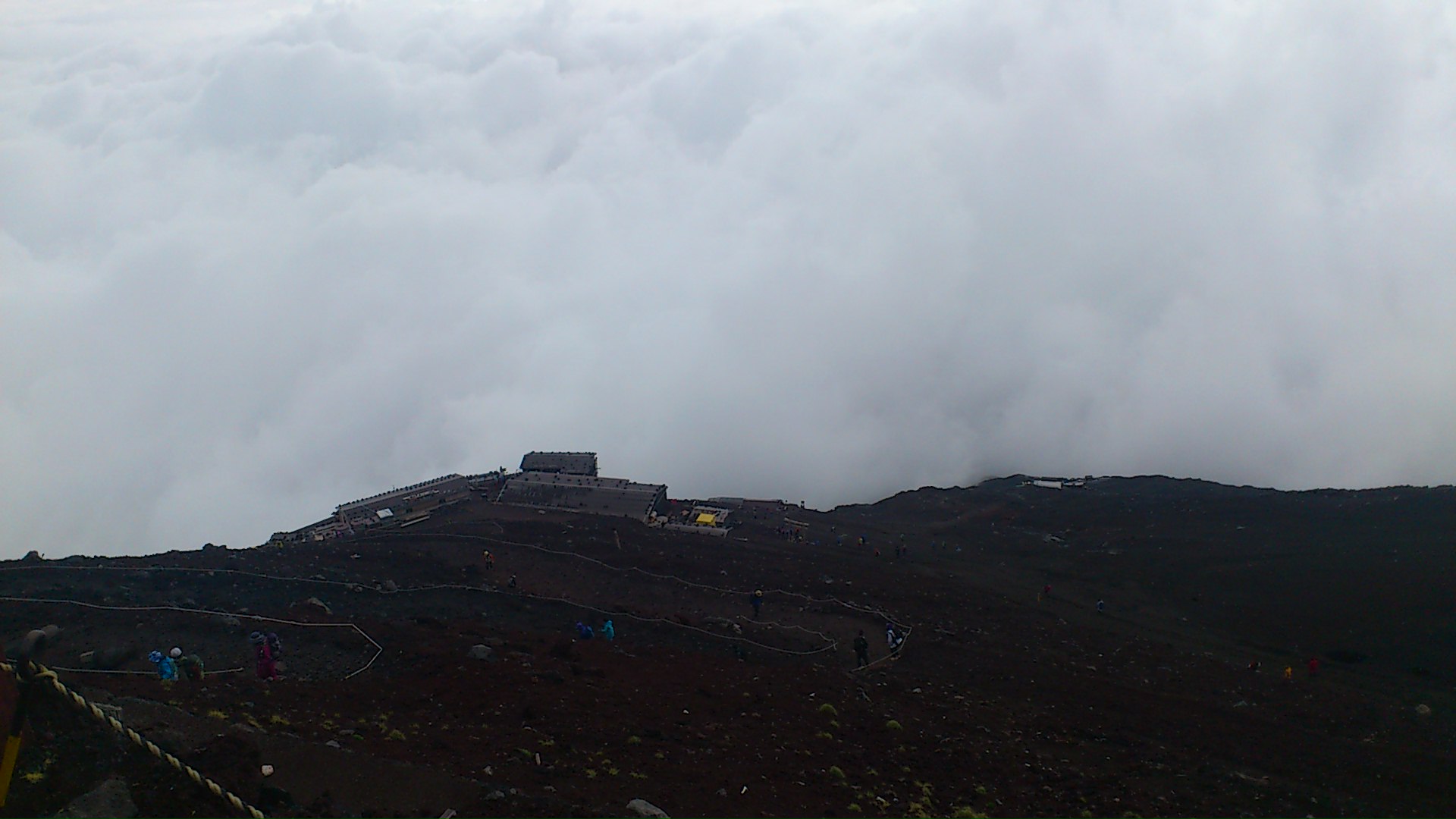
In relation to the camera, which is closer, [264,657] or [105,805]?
[105,805]

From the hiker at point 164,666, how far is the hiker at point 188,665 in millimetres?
236

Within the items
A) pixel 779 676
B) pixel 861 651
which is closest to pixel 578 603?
pixel 779 676

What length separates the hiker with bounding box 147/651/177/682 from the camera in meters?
18.8

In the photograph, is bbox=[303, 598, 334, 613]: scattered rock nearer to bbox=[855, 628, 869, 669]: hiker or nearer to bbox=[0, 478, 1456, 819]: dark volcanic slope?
A: bbox=[0, 478, 1456, 819]: dark volcanic slope

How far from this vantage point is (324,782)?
40.7 ft

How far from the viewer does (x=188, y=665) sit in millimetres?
19156

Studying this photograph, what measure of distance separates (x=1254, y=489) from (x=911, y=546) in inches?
1106

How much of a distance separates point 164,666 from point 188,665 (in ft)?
1.47

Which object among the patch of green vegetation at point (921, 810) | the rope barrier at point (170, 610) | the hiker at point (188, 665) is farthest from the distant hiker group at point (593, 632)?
the patch of green vegetation at point (921, 810)

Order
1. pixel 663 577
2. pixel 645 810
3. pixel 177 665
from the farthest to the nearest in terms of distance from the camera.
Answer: pixel 663 577 < pixel 177 665 < pixel 645 810

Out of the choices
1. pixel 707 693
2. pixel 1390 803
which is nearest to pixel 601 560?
pixel 707 693

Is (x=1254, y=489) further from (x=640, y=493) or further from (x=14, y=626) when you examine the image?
(x=14, y=626)

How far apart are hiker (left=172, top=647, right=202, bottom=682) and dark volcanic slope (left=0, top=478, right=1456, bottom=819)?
0.78 metres

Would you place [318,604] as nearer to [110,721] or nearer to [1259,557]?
[110,721]
